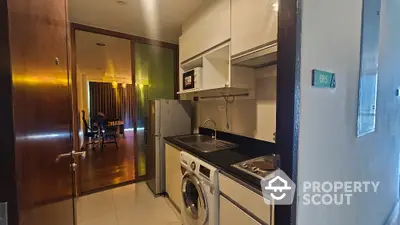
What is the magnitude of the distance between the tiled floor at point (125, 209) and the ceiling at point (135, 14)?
2448 millimetres

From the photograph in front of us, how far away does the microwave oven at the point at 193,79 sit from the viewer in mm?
2246

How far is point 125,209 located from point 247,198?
1.89m

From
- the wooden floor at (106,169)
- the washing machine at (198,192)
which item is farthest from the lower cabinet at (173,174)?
the wooden floor at (106,169)

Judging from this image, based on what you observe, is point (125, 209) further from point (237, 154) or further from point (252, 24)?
point (252, 24)

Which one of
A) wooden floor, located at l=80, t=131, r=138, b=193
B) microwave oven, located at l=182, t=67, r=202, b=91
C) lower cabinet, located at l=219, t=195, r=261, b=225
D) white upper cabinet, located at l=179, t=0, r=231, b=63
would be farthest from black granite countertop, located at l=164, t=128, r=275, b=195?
wooden floor, located at l=80, t=131, r=138, b=193

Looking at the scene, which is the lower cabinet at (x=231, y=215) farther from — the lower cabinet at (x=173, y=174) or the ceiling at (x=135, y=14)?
the ceiling at (x=135, y=14)

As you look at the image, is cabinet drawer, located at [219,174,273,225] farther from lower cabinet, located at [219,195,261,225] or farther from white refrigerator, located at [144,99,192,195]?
white refrigerator, located at [144,99,192,195]

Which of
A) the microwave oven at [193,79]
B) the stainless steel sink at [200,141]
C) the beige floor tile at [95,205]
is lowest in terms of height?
the beige floor tile at [95,205]

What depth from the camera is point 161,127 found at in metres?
2.78

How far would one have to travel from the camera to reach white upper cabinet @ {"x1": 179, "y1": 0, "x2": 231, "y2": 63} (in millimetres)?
1820

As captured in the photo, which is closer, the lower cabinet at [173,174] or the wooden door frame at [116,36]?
the lower cabinet at [173,174]

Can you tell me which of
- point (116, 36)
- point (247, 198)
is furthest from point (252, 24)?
point (116, 36)

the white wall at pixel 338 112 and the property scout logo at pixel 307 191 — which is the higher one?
the white wall at pixel 338 112

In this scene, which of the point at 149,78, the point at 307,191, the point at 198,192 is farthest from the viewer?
the point at 149,78
